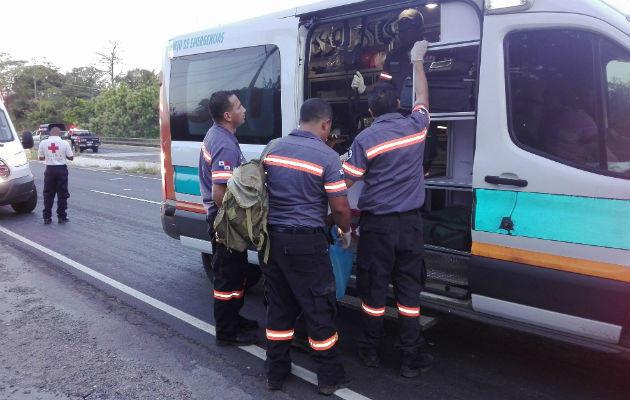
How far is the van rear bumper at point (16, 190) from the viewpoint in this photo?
352 inches

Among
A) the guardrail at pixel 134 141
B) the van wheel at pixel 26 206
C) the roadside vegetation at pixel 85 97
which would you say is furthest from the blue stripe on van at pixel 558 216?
the roadside vegetation at pixel 85 97

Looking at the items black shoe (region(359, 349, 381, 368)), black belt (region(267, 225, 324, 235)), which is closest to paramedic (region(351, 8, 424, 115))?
black belt (region(267, 225, 324, 235))

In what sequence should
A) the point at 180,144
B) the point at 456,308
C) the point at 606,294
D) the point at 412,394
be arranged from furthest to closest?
the point at 180,144
the point at 456,308
the point at 412,394
the point at 606,294

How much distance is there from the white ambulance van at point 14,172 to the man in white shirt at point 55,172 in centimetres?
58

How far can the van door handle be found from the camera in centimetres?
292

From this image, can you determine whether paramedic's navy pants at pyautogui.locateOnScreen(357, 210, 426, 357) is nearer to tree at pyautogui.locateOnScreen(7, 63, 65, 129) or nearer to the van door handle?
the van door handle

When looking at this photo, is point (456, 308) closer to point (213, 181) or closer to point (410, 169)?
point (410, 169)

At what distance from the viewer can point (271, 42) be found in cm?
430

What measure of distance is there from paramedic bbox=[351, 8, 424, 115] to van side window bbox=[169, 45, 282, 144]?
0.74 metres

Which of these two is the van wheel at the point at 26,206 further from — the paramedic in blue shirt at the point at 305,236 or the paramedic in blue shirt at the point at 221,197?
the paramedic in blue shirt at the point at 305,236

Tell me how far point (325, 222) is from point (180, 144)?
2.46 meters

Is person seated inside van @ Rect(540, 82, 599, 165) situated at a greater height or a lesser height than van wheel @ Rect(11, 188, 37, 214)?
greater

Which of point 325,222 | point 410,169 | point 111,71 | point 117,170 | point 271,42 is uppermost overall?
point 111,71

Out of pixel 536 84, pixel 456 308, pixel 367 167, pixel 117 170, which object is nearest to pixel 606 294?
pixel 456 308
